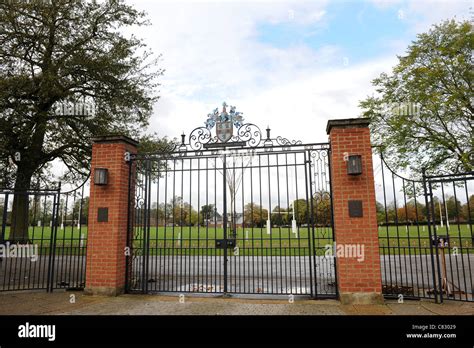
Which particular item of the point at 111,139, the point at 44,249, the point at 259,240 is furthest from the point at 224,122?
the point at 44,249

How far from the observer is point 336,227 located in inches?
215

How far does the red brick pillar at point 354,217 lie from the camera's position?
17.2ft

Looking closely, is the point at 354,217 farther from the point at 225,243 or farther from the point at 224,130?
the point at 224,130

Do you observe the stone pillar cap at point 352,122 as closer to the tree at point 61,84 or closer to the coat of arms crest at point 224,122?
the coat of arms crest at point 224,122

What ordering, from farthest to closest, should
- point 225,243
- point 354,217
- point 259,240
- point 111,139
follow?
point 259,240 → point 111,139 → point 225,243 → point 354,217

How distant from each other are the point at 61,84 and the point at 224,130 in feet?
27.0

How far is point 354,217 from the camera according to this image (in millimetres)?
5402

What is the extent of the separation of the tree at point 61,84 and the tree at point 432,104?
1202cm

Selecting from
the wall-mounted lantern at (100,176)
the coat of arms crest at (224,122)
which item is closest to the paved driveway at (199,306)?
the wall-mounted lantern at (100,176)

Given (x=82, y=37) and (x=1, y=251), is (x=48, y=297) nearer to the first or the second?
(x=1, y=251)

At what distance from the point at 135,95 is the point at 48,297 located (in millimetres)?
8386

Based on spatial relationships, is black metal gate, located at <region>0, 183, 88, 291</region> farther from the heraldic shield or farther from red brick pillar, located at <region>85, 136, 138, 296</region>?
the heraldic shield
